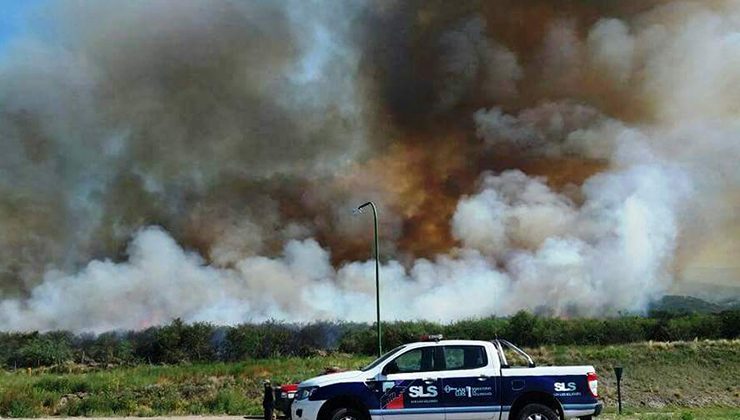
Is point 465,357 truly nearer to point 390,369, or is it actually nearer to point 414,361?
point 414,361

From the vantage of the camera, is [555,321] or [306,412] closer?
[306,412]

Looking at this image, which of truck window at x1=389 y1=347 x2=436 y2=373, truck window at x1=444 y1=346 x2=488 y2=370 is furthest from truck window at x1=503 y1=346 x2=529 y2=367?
truck window at x1=389 y1=347 x2=436 y2=373

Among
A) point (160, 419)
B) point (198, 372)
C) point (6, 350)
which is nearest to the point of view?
point (160, 419)

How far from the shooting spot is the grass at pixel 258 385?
96.6 ft

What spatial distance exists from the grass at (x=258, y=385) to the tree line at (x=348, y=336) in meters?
8.23

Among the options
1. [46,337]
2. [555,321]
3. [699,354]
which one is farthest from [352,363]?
[46,337]

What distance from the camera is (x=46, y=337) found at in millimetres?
71062

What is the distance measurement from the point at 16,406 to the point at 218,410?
7747 millimetres

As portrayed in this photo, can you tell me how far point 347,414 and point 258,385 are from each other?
930 inches

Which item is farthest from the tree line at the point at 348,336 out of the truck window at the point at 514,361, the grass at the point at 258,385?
the truck window at the point at 514,361

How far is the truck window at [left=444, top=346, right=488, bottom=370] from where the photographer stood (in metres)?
14.3

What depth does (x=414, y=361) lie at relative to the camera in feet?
46.9

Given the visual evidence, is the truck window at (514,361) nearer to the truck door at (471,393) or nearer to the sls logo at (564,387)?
the truck door at (471,393)

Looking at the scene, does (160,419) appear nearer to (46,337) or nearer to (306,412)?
(306,412)
